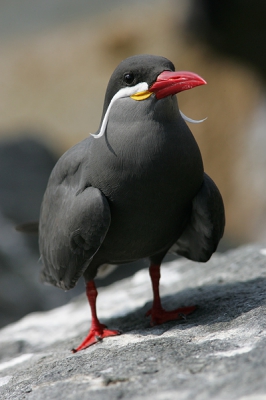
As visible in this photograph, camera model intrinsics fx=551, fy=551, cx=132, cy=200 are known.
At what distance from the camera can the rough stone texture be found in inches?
106

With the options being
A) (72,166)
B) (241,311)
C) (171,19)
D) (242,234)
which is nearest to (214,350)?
(241,311)

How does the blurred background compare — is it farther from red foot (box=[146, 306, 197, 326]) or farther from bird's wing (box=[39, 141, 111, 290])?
red foot (box=[146, 306, 197, 326])

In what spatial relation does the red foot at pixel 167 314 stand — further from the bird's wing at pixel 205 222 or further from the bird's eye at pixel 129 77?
the bird's eye at pixel 129 77

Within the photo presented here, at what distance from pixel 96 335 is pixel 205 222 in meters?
1.31

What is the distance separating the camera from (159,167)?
3.83 meters

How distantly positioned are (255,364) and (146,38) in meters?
12.7

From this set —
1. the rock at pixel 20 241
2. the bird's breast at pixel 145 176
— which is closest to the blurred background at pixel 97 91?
the rock at pixel 20 241

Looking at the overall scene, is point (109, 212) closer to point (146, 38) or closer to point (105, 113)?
point (105, 113)

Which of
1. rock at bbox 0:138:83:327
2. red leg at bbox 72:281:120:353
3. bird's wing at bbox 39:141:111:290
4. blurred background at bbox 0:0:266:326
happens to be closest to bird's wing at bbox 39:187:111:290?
bird's wing at bbox 39:141:111:290

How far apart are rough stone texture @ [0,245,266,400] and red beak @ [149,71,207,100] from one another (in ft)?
5.24

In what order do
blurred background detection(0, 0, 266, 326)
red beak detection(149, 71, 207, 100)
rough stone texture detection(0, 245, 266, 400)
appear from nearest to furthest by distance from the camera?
rough stone texture detection(0, 245, 266, 400) → red beak detection(149, 71, 207, 100) → blurred background detection(0, 0, 266, 326)

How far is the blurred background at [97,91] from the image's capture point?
7.94 metres

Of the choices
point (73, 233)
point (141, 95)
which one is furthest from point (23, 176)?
point (141, 95)

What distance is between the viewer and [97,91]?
49.4 feet
